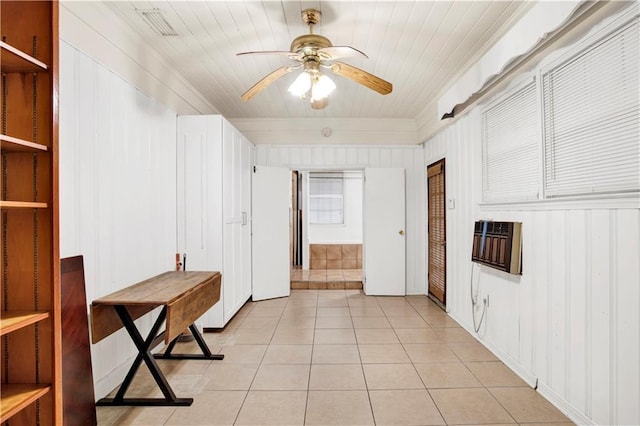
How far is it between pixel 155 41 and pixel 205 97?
1.32 m

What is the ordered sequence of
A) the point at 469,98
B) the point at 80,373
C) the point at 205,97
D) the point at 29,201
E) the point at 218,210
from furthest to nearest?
1. the point at 205,97
2. the point at 218,210
3. the point at 469,98
4. the point at 80,373
5. the point at 29,201

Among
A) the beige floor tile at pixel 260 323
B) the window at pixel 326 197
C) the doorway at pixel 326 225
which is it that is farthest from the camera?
the window at pixel 326 197

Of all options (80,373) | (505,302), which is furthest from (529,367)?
(80,373)

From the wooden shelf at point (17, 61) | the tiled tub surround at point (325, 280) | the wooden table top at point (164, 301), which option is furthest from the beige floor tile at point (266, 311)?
the wooden shelf at point (17, 61)

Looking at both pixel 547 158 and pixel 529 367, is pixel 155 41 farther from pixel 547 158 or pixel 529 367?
pixel 529 367

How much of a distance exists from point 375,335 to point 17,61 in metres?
3.15

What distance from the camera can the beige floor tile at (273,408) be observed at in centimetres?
192

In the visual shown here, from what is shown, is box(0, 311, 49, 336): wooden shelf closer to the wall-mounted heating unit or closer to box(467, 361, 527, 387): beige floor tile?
box(467, 361, 527, 387): beige floor tile

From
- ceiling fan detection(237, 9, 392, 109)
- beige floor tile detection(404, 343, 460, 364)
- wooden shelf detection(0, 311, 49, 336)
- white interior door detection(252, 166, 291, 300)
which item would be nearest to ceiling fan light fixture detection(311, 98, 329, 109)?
ceiling fan detection(237, 9, 392, 109)

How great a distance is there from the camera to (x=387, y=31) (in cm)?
246

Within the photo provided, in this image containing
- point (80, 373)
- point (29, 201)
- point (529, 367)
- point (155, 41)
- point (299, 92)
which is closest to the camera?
point (29, 201)

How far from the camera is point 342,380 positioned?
2371mm

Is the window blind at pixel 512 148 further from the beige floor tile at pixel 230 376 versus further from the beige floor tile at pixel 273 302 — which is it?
the beige floor tile at pixel 273 302

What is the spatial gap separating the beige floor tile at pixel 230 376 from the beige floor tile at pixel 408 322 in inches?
64.8
